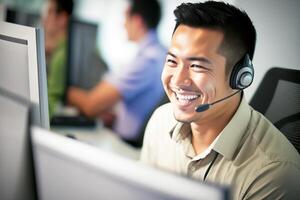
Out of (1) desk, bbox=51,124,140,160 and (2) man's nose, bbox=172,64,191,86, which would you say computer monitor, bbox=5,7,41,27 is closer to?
(1) desk, bbox=51,124,140,160

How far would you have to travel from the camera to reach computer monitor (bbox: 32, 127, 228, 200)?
0.58m

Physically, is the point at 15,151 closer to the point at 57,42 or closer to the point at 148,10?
the point at 148,10

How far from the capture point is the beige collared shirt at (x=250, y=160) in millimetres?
1167

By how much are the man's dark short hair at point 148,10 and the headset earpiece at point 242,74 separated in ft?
1.54

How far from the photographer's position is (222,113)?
4.20 feet

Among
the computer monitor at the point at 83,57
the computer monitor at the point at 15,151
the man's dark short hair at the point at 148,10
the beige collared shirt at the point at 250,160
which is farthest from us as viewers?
the computer monitor at the point at 83,57

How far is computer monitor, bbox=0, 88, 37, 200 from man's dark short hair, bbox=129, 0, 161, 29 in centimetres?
85

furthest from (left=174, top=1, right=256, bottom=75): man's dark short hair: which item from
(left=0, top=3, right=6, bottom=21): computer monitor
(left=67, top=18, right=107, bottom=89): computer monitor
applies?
(left=0, top=3, right=6, bottom=21): computer monitor

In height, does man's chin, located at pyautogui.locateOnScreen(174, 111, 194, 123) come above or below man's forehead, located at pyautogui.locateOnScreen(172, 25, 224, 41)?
below

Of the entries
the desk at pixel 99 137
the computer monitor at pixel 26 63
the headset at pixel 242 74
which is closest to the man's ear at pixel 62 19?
the desk at pixel 99 137

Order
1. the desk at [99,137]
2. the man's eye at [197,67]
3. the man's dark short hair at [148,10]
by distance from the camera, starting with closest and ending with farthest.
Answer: the man's eye at [197,67]
the man's dark short hair at [148,10]
the desk at [99,137]

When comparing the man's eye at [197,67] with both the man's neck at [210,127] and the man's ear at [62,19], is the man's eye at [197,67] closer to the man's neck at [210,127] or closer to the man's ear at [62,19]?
the man's neck at [210,127]

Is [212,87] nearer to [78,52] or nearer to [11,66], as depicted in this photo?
[11,66]

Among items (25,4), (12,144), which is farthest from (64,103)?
(12,144)
